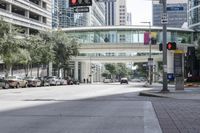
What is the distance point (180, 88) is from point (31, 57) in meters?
36.8

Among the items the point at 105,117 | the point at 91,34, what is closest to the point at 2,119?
the point at 105,117

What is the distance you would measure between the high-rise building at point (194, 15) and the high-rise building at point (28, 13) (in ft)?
129

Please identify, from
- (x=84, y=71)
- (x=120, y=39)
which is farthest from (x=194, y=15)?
(x=84, y=71)

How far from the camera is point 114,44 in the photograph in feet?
298

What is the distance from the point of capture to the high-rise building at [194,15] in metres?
117

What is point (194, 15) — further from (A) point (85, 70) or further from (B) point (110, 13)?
(A) point (85, 70)

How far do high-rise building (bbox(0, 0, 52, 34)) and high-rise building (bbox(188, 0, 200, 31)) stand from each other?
39170mm

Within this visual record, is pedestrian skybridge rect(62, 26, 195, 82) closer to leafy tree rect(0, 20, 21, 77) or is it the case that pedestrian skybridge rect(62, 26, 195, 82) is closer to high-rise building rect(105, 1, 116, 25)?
high-rise building rect(105, 1, 116, 25)

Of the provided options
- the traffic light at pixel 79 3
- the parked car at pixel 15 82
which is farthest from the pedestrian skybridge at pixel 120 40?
the traffic light at pixel 79 3

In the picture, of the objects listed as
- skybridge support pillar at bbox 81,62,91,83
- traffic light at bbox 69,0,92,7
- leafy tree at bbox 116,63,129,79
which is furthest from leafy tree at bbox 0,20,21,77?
leafy tree at bbox 116,63,129,79

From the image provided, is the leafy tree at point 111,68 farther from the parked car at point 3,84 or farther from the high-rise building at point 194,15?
the parked car at point 3,84

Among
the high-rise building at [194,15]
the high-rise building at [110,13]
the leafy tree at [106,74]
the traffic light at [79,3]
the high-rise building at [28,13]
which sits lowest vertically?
the leafy tree at [106,74]

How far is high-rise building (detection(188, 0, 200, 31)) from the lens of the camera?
385 ft

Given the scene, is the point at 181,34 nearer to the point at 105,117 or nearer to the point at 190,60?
the point at 190,60
